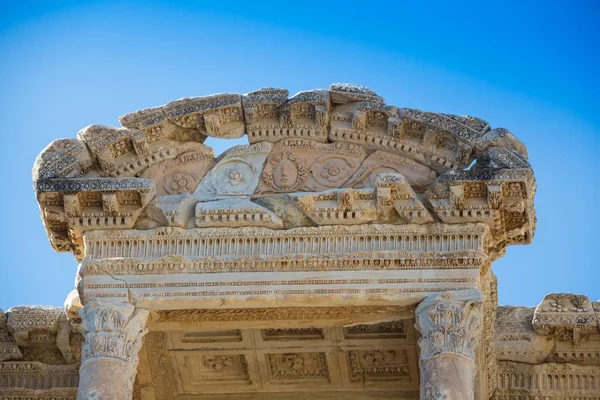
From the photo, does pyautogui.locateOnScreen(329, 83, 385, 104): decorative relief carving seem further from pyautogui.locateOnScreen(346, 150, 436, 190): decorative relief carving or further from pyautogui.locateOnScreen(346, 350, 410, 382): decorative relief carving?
pyautogui.locateOnScreen(346, 350, 410, 382): decorative relief carving

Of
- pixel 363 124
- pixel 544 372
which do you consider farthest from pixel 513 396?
pixel 363 124

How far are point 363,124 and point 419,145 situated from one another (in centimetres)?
73

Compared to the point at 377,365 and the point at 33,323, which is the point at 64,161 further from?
the point at 377,365

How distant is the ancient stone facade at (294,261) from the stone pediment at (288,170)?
2 cm

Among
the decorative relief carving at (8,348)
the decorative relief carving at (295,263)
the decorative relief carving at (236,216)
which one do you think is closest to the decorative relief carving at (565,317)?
the decorative relief carving at (295,263)

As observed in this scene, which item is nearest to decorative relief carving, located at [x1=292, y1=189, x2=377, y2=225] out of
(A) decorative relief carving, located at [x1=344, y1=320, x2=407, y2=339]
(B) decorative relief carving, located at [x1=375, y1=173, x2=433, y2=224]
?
(B) decorative relief carving, located at [x1=375, y1=173, x2=433, y2=224]

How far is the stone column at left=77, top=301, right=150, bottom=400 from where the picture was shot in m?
18.4

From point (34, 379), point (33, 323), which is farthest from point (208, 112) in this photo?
point (34, 379)

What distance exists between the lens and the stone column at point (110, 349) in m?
18.4

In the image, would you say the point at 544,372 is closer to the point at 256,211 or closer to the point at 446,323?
the point at 446,323

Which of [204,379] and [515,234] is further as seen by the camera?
[204,379]

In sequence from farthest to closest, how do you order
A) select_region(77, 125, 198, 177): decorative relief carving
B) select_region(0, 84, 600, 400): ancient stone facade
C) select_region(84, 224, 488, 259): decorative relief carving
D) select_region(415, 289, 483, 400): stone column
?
select_region(77, 125, 198, 177): decorative relief carving < select_region(84, 224, 488, 259): decorative relief carving < select_region(0, 84, 600, 400): ancient stone facade < select_region(415, 289, 483, 400): stone column

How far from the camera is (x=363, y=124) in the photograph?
2000 centimetres

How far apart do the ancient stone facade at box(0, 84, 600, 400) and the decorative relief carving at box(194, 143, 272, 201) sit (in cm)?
2
